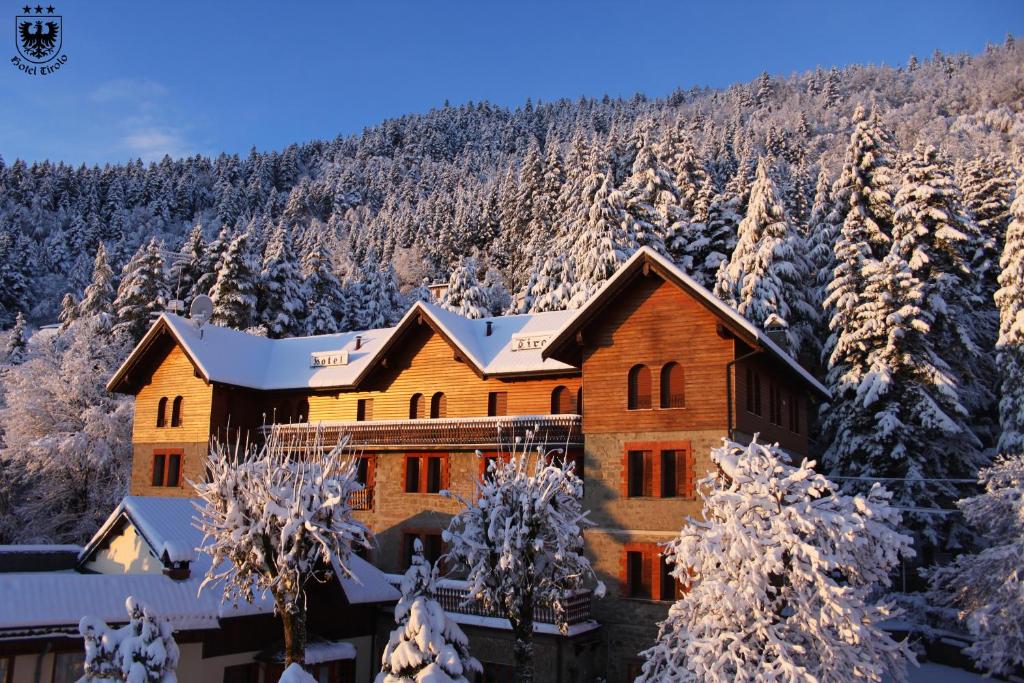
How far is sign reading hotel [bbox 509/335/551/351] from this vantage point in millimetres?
33344

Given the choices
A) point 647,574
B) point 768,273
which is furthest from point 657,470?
point 768,273

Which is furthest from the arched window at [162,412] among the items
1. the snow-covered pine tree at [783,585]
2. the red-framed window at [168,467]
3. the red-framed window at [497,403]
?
the snow-covered pine tree at [783,585]

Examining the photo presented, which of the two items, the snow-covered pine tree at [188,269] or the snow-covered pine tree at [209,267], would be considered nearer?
the snow-covered pine tree at [209,267]

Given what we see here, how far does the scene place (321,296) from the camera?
6862cm

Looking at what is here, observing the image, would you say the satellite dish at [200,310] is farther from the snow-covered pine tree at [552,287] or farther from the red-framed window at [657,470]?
the red-framed window at [657,470]

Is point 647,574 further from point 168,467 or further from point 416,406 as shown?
point 168,467

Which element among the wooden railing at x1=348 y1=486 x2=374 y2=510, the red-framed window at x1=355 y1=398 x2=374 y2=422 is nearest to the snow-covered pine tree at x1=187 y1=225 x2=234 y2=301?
the red-framed window at x1=355 y1=398 x2=374 y2=422

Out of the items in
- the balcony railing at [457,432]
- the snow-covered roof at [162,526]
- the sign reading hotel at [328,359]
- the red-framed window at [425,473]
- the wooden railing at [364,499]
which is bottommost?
the snow-covered roof at [162,526]

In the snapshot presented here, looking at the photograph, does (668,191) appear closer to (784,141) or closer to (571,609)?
(571,609)

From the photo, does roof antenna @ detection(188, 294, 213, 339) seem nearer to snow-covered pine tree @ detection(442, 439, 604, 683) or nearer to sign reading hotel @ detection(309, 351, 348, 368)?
sign reading hotel @ detection(309, 351, 348, 368)

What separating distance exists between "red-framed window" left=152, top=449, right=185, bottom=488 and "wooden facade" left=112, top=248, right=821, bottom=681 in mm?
6627

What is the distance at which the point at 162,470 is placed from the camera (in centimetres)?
3825

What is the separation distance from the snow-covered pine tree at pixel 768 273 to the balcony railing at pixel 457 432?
16.7 meters

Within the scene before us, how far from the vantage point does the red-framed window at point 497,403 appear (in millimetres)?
33281
